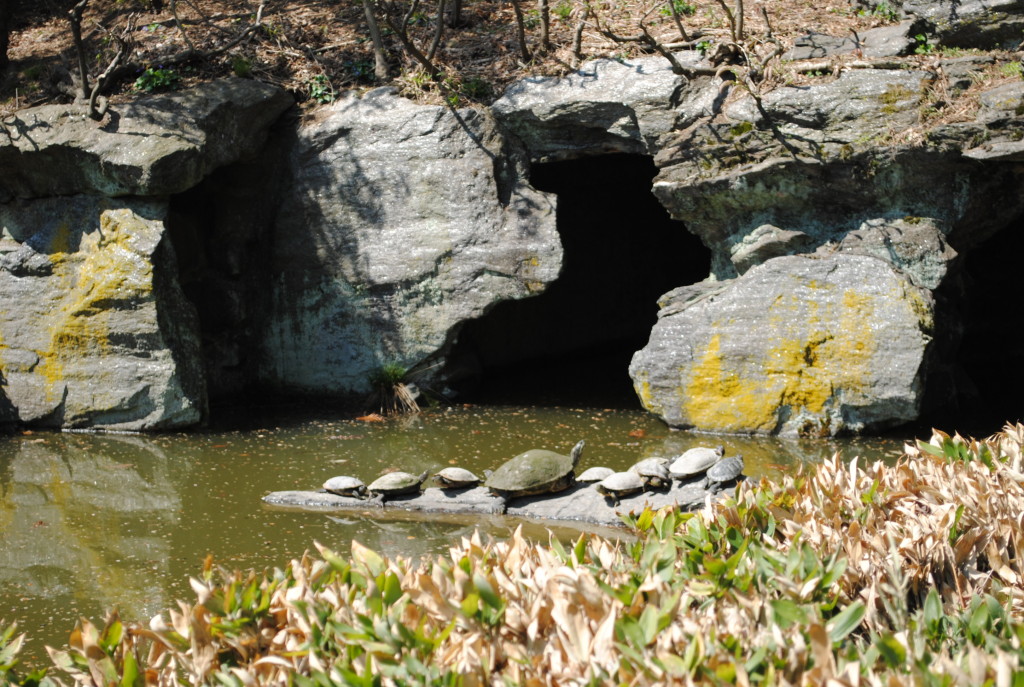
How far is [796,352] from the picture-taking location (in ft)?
25.3

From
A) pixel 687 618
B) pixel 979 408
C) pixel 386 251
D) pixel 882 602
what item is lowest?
pixel 979 408

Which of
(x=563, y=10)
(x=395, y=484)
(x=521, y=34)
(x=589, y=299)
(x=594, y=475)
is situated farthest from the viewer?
(x=589, y=299)

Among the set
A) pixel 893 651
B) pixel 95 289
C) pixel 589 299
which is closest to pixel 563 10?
pixel 589 299

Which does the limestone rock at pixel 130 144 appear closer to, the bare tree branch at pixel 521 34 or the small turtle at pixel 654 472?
the bare tree branch at pixel 521 34

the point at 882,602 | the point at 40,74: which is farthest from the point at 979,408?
the point at 40,74

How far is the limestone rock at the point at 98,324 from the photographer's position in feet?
26.5

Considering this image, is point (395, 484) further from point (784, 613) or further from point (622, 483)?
point (784, 613)

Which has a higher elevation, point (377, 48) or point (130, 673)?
point (377, 48)

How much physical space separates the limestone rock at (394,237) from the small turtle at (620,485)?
9.58 feet

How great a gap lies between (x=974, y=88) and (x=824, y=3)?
2.19 meters

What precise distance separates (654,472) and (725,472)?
1.37 ft

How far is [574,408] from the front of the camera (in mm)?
9031

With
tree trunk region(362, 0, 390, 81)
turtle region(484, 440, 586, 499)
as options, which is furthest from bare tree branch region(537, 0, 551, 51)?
turtle region(484, 440, 586, 499)

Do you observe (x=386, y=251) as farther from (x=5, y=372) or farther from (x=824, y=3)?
(x=824, y=3)
